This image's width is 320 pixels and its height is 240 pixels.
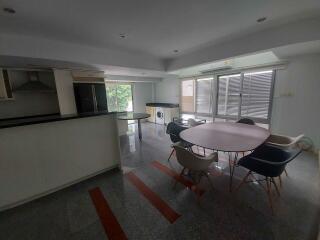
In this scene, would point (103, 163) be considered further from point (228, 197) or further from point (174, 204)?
point (228, 197)

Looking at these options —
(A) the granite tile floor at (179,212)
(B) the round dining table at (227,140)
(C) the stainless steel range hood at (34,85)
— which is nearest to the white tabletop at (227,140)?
(B) the round dining table at (227,140)

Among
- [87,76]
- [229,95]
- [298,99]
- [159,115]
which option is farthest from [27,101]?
[298,99]

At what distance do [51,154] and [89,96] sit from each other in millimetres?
2149

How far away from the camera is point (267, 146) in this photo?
2260mm

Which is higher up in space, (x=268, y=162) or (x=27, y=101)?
(x=27, y=101)

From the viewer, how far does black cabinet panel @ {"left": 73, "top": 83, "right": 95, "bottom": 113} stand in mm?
3582

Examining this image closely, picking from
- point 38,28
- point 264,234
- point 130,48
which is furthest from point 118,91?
point 264,234

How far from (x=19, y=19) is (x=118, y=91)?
183 inches

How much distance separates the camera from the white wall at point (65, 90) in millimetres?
3281

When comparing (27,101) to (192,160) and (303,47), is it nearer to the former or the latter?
(192,160)

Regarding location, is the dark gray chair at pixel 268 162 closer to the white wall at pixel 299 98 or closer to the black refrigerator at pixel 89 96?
the white wall at pixel 299 98

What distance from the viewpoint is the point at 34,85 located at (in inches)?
124

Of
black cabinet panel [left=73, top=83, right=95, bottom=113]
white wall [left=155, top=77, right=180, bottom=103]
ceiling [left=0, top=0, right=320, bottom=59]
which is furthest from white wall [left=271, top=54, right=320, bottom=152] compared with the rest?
black cabinet panel [left=73, top=83, right=95, bottom=113]

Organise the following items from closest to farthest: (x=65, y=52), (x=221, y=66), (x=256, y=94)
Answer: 1. (x=65, y=52)
2. (x=256, y=94)
3. (x=221, y=66)
